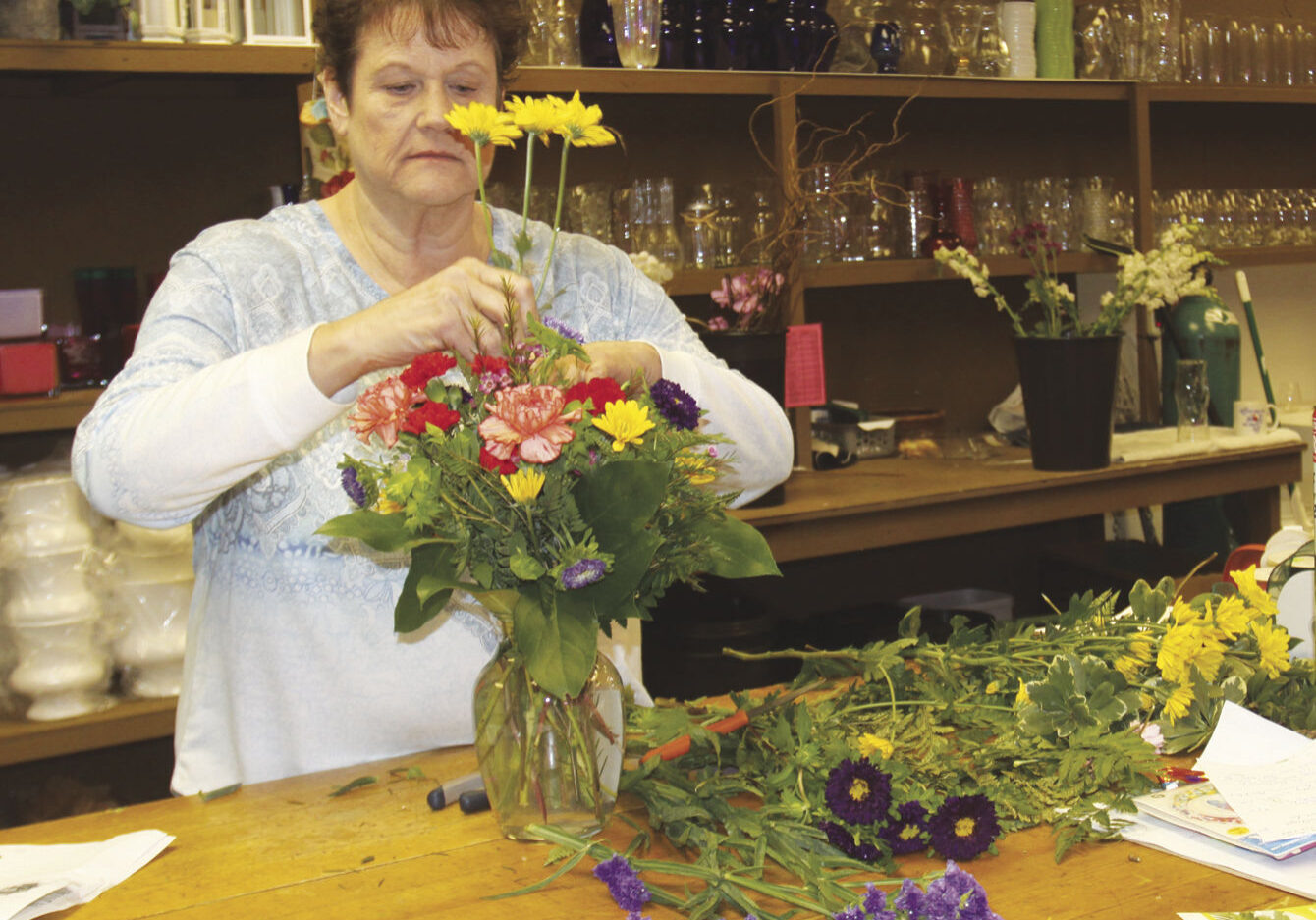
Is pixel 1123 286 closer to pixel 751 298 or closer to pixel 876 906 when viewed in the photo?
pixel 751 298

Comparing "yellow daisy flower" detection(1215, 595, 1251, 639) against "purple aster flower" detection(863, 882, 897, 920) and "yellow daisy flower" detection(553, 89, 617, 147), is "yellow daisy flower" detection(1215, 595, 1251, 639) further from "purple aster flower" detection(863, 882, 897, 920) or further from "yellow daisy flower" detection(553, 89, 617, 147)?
"yellow daisy flower" detection(553, 89, 617, 147)

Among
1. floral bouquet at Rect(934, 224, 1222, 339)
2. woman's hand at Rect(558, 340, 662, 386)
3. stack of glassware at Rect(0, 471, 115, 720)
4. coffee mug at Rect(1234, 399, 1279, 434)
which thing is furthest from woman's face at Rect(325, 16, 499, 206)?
coffee mug at Rect(1234, 399, 1279, 434)

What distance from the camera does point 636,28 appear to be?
272 cm

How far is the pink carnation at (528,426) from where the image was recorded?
92cm

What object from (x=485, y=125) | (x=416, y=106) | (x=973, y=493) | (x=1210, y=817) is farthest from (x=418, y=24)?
(x=973, y=493)

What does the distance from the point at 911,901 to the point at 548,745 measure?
33 centimetres

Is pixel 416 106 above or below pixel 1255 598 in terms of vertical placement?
above

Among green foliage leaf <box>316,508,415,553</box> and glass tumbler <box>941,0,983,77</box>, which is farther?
glass tumbler <box>941,0,983,77</box>

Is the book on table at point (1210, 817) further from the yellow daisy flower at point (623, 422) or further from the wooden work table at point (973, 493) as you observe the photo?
the wooden work table at point (973, 493)

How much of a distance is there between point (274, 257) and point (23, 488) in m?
0.93

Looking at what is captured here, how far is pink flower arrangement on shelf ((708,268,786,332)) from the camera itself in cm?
266

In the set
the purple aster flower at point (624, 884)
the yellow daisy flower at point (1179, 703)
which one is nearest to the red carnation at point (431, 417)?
the purple aster flower at point (624, 884)

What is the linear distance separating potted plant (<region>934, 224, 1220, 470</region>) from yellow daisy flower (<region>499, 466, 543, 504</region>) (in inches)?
82.0

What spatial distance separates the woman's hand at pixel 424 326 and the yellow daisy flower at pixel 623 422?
0.16 m
